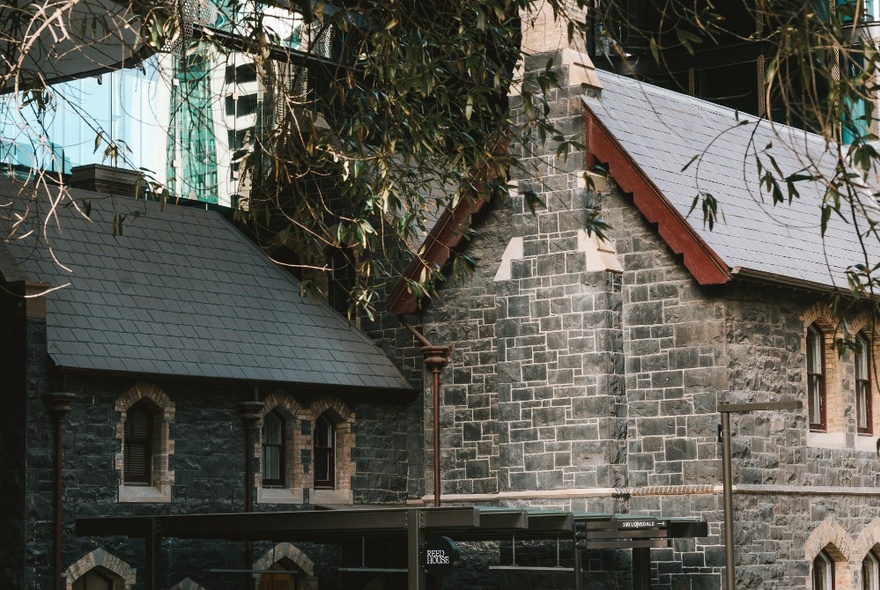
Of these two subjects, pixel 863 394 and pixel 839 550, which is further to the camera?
pixel 863 394

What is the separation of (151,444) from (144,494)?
798 millimetres

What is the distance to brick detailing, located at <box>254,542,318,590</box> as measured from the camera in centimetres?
2455

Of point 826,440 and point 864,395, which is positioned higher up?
point 864,395

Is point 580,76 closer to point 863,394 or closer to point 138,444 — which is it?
point 863,394

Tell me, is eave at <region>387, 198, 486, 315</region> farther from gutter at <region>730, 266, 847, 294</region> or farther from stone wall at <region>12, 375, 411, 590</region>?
gutter at <region>730, 266, 847, 294</region>


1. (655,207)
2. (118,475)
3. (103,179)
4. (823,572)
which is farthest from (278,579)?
(823,572)

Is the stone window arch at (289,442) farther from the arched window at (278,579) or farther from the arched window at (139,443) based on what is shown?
the arched window at (139,443)

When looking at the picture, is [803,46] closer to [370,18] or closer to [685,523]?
[370,18]

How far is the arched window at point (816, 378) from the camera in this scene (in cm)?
2503

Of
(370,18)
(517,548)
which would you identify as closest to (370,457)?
(517,548)

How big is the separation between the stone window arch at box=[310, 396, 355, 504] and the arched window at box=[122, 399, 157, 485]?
3.07 m

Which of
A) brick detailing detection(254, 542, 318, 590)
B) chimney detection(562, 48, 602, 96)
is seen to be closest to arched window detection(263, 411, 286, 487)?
brick detailing detection(254, 542, 318, 590)

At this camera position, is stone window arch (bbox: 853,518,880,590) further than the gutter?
Yes

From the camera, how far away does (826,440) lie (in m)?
25.0
